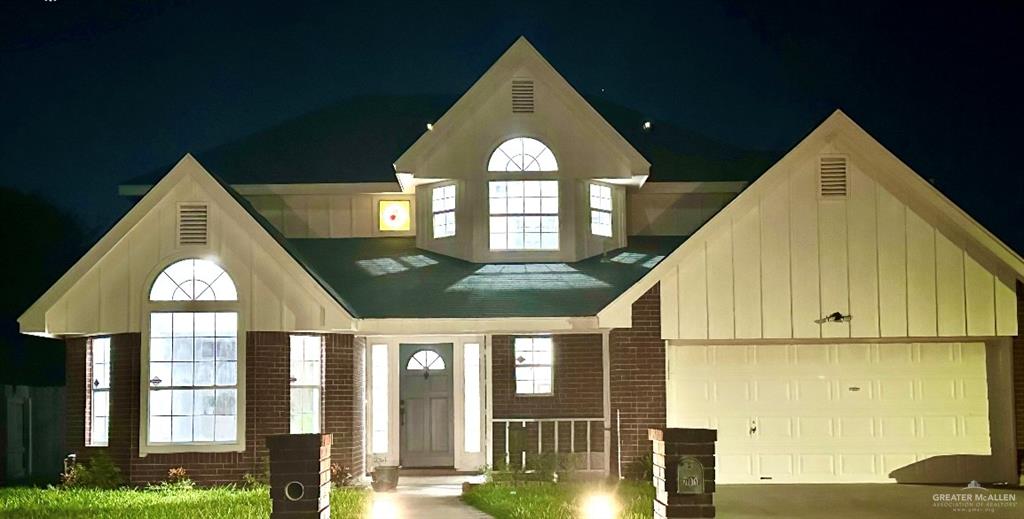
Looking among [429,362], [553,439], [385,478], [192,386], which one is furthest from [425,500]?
[429,362]

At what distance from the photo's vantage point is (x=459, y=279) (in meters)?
22.3

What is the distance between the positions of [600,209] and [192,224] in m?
7.31

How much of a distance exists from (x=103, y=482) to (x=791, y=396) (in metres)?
10.4

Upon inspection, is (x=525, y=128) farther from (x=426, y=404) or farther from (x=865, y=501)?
(x=865, y=501)

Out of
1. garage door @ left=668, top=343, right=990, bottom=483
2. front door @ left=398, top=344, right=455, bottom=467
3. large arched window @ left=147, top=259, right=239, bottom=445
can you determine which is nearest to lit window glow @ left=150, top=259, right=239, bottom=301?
large arched window @ left=147, top=259, right=239, bottom=445

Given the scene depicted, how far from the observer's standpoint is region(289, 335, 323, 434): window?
20609 mm

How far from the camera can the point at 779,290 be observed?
20.1 meters

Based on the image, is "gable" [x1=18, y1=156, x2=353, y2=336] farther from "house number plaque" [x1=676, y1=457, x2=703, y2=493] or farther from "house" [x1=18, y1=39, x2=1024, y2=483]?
"house number plaque" [x1=676, y1=457, x2=703, y2=493]

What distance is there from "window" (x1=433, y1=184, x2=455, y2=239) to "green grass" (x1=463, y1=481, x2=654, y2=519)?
5843 millimetres

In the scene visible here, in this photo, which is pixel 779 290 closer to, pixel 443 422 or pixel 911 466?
pixel 911 466

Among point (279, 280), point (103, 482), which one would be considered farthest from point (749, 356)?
point (103, 482)

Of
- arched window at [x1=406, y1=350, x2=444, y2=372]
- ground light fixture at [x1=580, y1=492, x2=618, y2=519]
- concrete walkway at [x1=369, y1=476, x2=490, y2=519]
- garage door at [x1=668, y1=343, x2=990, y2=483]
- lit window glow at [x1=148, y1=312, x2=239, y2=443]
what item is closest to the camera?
ground light fixture at [x1=580, y1=492, x2=618, y2=519]

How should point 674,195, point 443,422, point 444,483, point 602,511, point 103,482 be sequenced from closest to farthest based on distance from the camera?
point 602,511 < point 103,482 < point 444,483 < point 443,422 < point 674,195

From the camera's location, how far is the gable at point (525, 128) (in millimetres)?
23297
